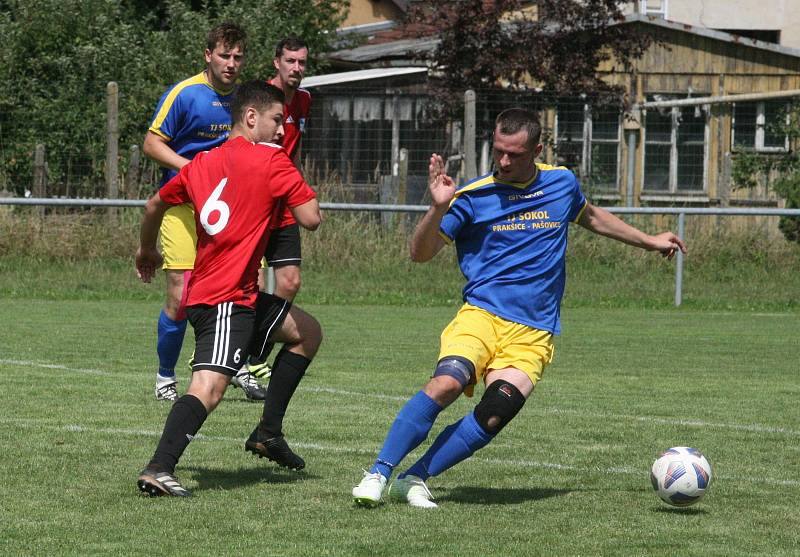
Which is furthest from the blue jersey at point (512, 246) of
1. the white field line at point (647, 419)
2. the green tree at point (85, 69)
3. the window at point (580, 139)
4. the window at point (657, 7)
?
the window at point (657, 7)

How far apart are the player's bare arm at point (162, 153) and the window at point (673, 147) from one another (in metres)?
21.2

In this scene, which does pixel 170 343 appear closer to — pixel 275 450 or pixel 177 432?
pixel 275 450

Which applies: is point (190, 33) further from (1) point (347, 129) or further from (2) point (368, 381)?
(2) point (368, 381)

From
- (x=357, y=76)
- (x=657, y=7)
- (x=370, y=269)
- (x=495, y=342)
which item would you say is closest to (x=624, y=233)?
(x=495, y=342)

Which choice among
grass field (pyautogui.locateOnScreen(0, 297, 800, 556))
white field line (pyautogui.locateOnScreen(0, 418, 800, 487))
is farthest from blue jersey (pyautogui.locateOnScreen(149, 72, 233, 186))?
white field line (pyautogui.locateOnScreen(0, 418, 800, 487))

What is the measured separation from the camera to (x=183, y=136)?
841 cm

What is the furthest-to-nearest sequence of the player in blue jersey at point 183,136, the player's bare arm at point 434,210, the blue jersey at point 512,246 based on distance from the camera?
the player in blue jersey at point 183,136 → the blue jersey at point 512,246 → the player's bare arm at point 434,210

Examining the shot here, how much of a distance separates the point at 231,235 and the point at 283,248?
1581 millimetres

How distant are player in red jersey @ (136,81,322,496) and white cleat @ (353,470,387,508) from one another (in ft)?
2.39

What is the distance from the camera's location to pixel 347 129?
25.0m

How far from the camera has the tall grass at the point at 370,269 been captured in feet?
59.0

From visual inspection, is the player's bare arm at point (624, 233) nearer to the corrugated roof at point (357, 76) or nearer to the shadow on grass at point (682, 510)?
Result: the shadow on grass at point (682, 510)

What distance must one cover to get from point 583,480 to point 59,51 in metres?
21.9

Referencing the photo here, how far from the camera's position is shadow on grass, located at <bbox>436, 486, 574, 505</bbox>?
5766 millimetres
